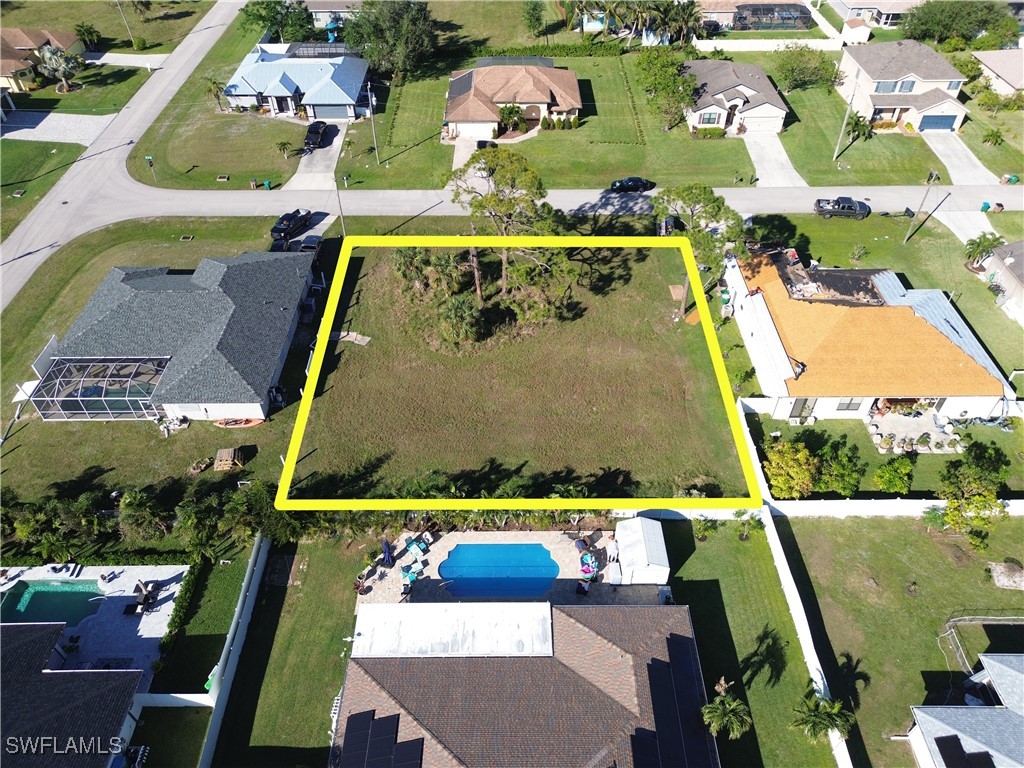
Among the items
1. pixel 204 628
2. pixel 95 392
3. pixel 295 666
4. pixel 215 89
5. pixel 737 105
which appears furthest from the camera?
pixel 215 89

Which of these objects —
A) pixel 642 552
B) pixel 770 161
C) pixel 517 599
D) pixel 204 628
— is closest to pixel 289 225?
pixel 204 628

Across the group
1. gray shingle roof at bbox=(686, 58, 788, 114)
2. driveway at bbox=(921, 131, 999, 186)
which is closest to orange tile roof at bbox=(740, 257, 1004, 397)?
driveway at bbox=(921, 131, 999, 186)

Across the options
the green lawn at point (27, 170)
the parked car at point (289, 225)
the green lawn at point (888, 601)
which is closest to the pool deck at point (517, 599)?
the green lawn at point (888, 601)

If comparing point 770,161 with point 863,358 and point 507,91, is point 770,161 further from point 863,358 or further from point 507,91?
point 863,358

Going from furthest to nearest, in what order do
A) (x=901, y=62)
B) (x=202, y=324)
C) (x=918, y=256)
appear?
(x=901, y=62)
(x=918, y=256)
(x=202, y=324)

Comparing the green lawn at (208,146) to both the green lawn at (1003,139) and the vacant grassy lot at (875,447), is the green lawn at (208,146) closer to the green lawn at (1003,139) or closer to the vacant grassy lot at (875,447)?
the vacant grassy lot at (875,447)
